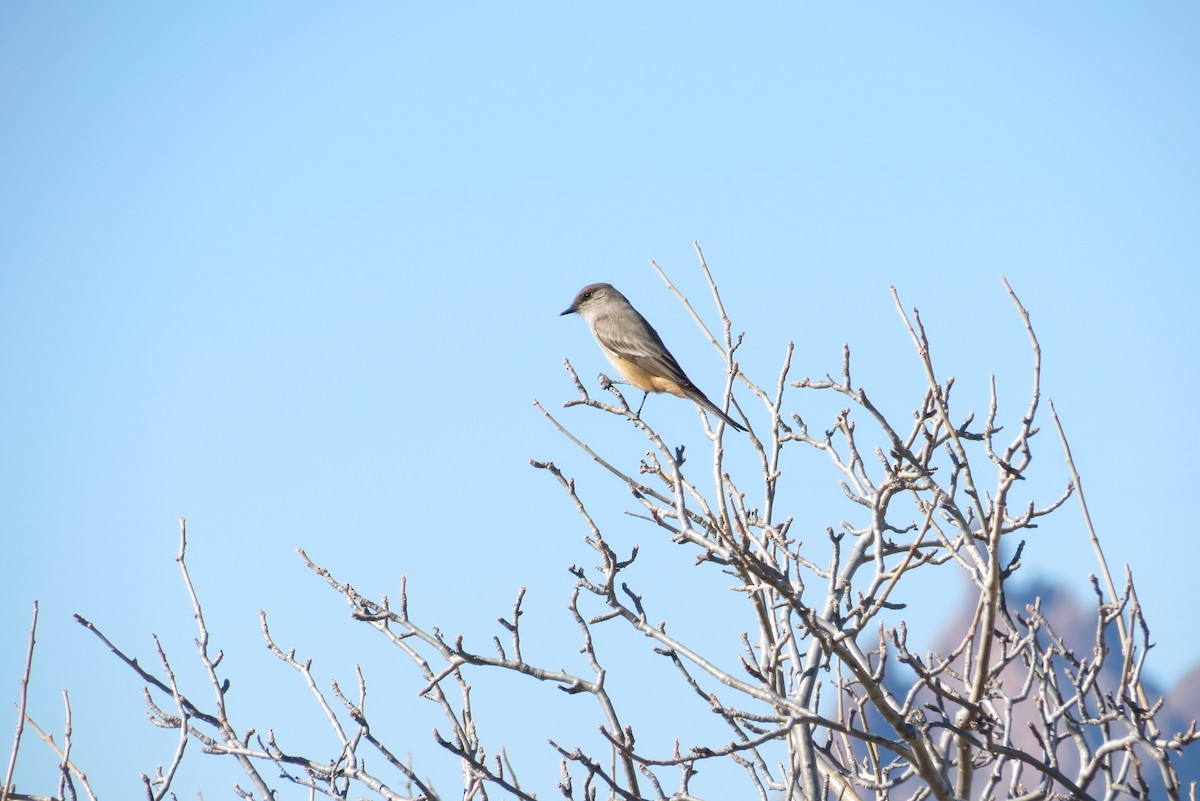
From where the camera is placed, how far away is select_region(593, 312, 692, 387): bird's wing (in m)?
10.8

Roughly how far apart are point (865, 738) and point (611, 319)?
8570mm

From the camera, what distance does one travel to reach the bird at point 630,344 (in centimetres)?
1067

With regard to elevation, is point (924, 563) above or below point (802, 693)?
above

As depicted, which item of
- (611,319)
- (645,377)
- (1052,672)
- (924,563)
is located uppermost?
(611,319)

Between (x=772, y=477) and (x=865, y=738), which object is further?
(x=772, y=477)

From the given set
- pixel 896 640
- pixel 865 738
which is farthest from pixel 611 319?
pixel 865 738

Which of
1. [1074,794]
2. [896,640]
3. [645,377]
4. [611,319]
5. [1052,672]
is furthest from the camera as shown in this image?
[611,319]

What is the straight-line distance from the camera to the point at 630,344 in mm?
11273

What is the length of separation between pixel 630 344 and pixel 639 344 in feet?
0.31

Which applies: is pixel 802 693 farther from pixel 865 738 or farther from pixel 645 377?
pixel 645 377

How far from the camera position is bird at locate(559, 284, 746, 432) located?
35.0 feet

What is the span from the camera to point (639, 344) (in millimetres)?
11219

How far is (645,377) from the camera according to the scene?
10883mm

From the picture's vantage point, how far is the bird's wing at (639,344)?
35.3 feet
